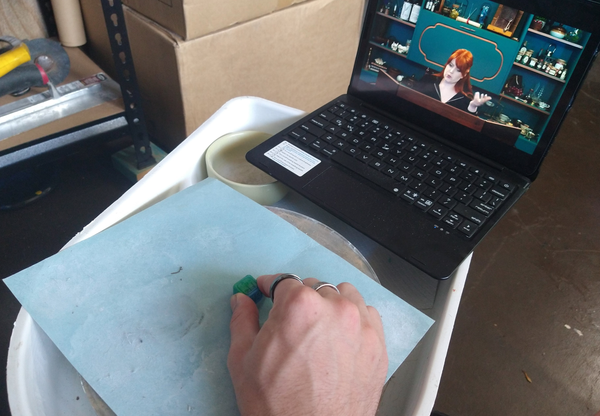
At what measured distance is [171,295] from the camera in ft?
1.03

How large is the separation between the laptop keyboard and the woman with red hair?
51 mm

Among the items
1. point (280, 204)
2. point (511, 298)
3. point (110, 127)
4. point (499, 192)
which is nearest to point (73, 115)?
point (110, 127)

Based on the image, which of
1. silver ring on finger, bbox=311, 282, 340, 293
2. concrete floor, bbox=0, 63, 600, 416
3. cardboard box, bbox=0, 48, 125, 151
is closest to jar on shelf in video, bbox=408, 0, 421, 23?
silver ring on finger, bbox=311, 282, 340, 293

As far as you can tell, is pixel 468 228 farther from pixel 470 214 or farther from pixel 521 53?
pixel 521 53

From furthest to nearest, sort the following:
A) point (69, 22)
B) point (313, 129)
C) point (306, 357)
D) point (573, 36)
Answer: point (69, 22)
point (313, 129)
point (573, 36)
point (306, 357)

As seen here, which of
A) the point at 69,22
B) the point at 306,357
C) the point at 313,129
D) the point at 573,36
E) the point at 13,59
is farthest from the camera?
the point at 69,22

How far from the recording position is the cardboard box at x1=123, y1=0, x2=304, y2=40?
530mm

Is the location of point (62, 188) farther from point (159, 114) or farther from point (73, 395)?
point (73, 395)

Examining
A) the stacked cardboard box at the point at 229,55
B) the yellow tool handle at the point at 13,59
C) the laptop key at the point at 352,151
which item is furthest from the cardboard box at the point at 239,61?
the laptop key at the point at 352,151

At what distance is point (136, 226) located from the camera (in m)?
0.36

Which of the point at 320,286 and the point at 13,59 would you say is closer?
the point at 320,286

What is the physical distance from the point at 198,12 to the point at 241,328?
423mm

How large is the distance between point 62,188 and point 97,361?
657 mm

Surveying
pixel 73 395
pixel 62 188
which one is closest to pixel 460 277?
pixel 73 395
